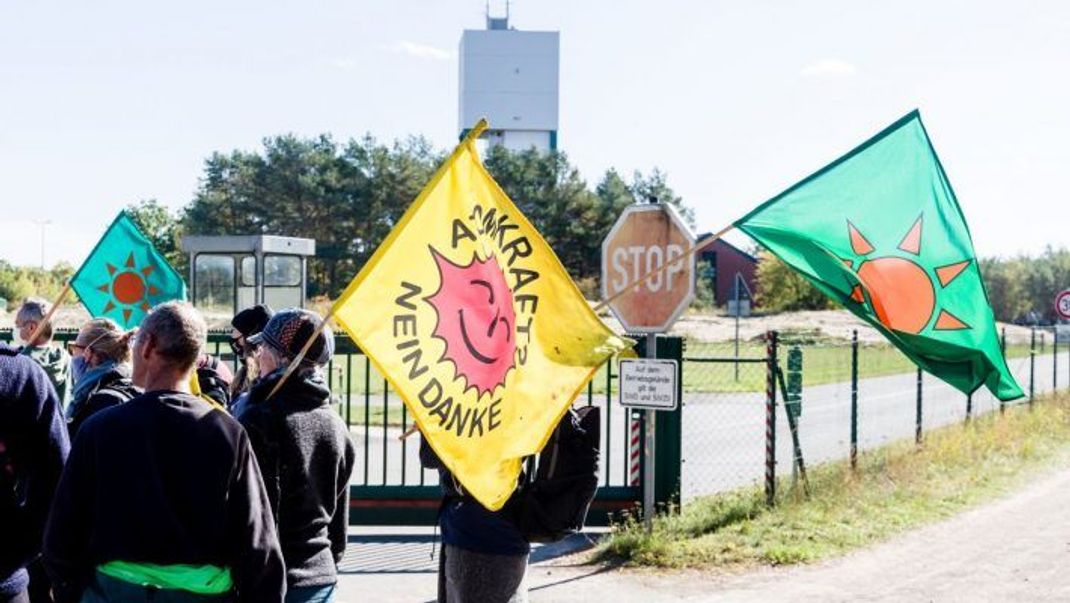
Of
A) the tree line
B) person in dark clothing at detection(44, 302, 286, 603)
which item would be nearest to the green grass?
person in dark clothing at detection(44, 302, 286, 603)

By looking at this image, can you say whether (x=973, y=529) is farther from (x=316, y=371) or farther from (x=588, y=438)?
(x=316, y=371)

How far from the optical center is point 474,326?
434 cm

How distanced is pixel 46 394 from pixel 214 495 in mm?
1032

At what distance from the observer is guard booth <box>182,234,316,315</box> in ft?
69.6

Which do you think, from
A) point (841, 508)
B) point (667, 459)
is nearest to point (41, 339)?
point (667, 459)

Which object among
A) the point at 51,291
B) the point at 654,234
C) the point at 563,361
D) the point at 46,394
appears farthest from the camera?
the point at 51,291

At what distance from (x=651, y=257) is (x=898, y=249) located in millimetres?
A: 3375

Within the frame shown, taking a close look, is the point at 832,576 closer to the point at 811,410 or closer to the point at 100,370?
the point at 100,370

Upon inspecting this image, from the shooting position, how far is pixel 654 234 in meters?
8.80

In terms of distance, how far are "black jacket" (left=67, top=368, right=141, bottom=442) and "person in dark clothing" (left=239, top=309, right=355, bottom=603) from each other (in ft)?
3.63

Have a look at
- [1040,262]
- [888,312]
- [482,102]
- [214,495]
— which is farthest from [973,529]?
[1040,262]

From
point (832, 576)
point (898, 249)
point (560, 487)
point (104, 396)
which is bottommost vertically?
point (832, 576)

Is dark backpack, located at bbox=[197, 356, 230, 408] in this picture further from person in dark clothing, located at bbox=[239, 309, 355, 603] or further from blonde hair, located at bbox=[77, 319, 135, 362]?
person in dark clothing, located at bbox=[239, 309, 355, 603]

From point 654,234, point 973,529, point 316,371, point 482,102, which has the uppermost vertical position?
point 482,102
